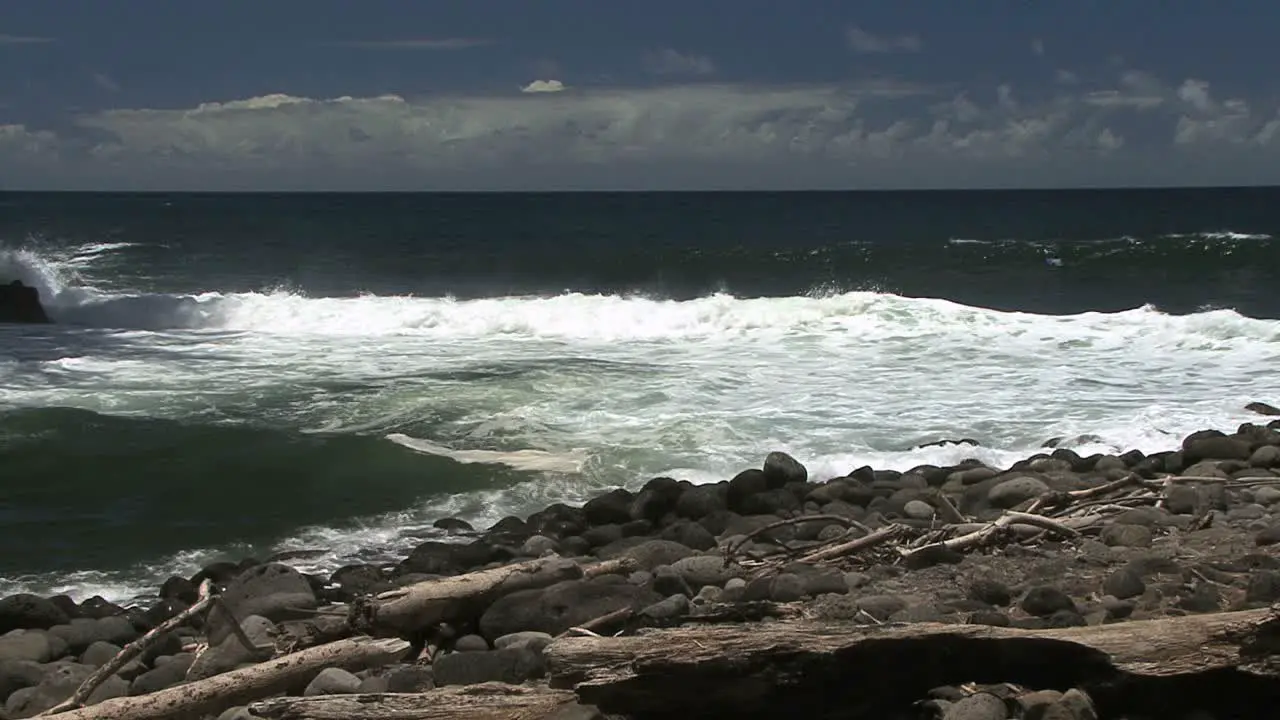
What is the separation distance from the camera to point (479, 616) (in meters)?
5.69

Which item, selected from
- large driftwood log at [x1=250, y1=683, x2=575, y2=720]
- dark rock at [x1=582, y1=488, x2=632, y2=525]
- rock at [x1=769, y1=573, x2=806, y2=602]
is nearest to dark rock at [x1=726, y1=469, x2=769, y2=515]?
dark rock at [x1=582, y1=488, x2=632, y2=525]

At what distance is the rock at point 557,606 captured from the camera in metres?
5.45

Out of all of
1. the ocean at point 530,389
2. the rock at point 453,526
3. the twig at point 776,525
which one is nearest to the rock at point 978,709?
the twig at point 776,525

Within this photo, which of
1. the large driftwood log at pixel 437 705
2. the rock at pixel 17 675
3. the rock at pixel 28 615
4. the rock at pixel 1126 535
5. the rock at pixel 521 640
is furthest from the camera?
the rock at pixel 28 615

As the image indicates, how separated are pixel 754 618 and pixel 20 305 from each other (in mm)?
24464

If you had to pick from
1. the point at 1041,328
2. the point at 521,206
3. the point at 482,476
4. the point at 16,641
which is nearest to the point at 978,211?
the point at 521,206

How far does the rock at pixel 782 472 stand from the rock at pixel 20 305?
1994 cm

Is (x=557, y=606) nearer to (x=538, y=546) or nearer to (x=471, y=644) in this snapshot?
(x=471, y=644)

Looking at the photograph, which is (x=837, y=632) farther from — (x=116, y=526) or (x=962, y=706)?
(x=116, y=526)

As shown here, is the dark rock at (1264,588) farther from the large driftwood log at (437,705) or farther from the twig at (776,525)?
the large driftwood log at (437,705)

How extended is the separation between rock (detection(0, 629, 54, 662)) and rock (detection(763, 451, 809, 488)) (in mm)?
4901

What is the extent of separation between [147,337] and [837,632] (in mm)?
20042

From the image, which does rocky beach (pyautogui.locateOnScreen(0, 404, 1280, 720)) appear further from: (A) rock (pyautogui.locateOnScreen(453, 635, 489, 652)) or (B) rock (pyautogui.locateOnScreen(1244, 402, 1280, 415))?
(B) rock (pyautogui.locateOnScreen(1244, 402, 1280, 415))

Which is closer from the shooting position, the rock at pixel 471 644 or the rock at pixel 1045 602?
the rock at pixel 1045 602
